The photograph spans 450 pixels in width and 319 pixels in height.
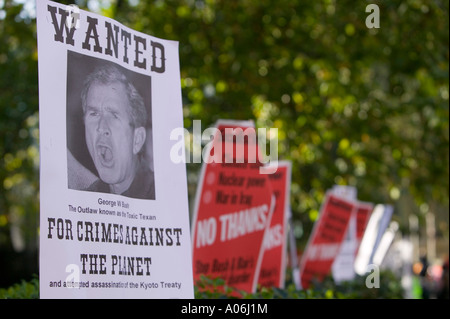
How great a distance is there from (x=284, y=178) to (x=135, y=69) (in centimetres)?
538

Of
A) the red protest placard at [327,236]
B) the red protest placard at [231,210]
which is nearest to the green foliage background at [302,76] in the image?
the red protest placard at [327,236]

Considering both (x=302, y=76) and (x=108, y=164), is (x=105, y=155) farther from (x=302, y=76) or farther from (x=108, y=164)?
(x=302, y=76)

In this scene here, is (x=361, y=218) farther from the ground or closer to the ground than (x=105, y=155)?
closer to the ground

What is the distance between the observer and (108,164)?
5.42 metres

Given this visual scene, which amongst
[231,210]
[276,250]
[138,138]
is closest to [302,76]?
[276,250]

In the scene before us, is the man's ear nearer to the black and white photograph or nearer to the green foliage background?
the black and white photograph

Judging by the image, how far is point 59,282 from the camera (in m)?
4.89

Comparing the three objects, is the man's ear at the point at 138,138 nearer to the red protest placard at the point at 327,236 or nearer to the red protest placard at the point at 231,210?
the red protest placard at the point at 231,210

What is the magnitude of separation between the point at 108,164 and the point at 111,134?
0.17 meters

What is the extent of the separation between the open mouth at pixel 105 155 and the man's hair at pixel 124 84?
0.23 meters

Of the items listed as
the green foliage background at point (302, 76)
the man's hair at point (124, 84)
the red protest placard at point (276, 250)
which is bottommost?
the red protest placard at point (276, 250)

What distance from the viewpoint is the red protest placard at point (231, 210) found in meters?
8.31
